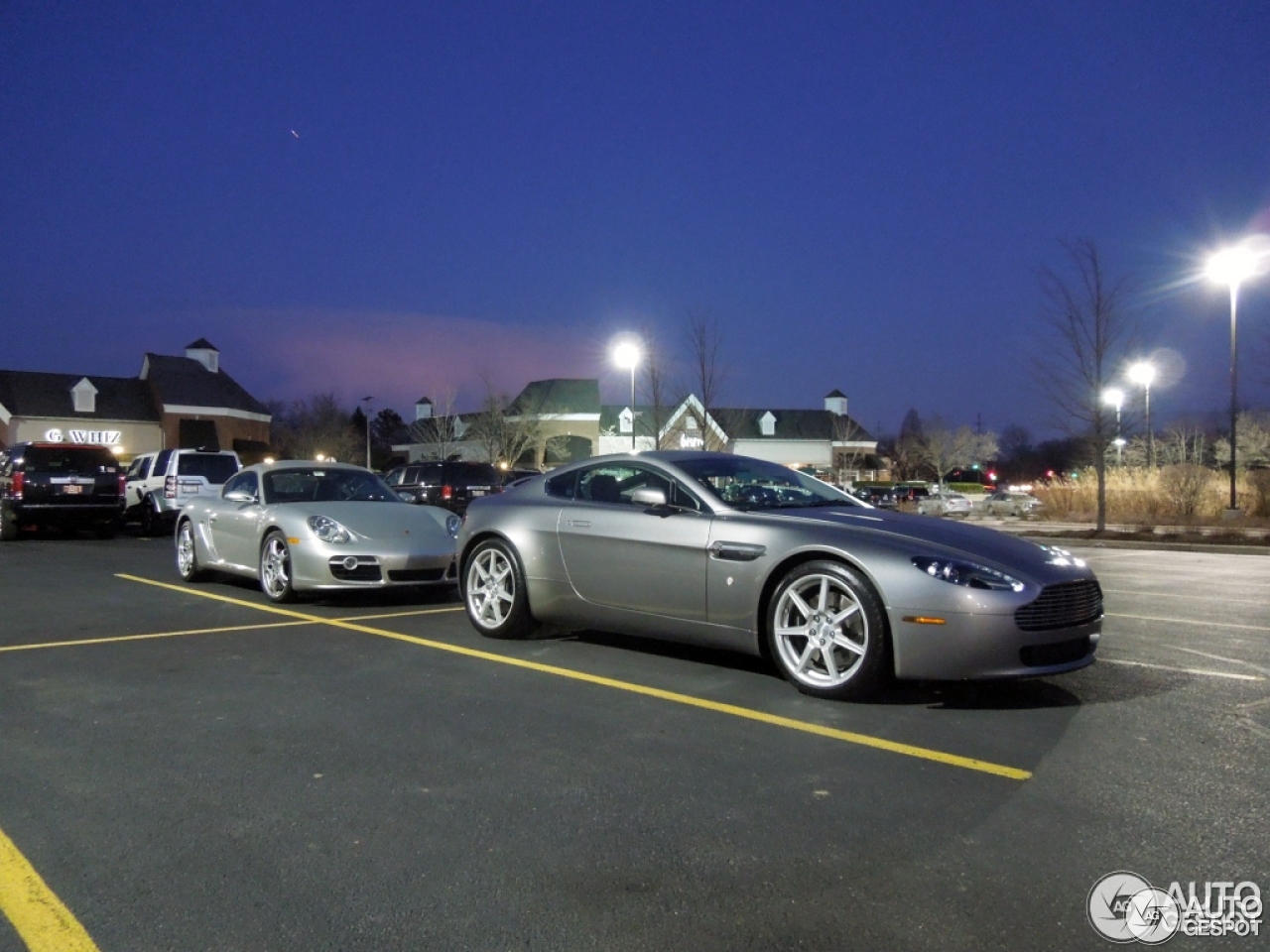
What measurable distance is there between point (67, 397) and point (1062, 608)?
64.9 m

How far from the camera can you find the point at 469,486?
839 inches

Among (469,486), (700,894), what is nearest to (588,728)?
(700,894)

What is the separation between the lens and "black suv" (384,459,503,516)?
21.1 m

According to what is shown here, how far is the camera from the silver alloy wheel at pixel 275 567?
9.14 metres

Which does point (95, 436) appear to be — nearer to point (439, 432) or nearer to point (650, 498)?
point (439, 432)

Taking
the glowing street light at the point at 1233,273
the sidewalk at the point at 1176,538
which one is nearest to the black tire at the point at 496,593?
the sidewalk at the point at 1176,538

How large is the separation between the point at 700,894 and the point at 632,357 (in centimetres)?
2571

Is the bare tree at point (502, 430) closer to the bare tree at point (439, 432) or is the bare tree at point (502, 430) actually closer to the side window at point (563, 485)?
the bare tree at point (439, 432)

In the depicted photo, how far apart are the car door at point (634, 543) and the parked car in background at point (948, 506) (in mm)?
30538

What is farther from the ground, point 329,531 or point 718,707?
point 329,531

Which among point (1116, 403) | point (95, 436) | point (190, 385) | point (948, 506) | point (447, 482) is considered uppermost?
point (190, 385)

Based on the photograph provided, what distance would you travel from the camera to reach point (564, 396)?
71.3 m

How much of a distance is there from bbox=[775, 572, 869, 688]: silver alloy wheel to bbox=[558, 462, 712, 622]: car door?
0.57 meters

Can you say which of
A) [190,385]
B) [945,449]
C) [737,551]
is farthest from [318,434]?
[737,551]
